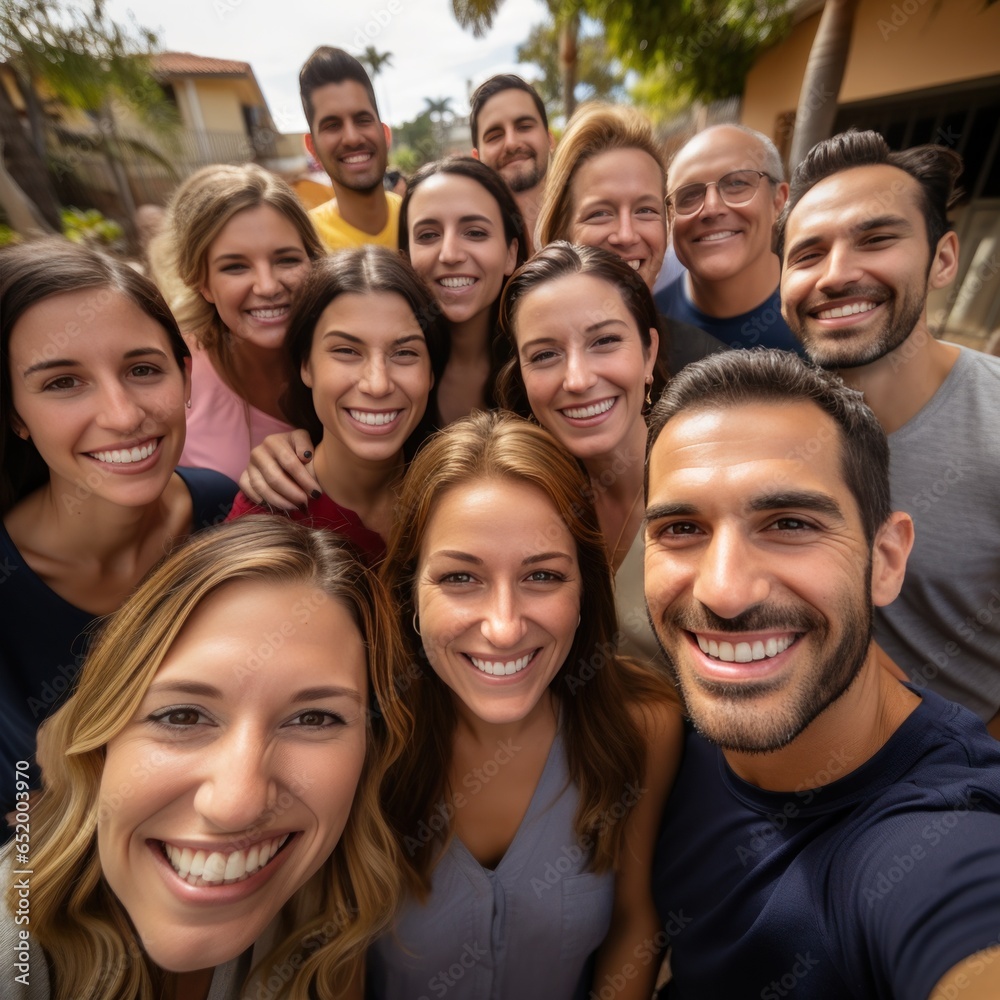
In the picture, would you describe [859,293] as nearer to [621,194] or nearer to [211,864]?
[621,194]

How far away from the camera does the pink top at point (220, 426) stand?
351 centimetres

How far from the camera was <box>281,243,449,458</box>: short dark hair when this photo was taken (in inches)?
109

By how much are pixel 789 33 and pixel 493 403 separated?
10.1 meters

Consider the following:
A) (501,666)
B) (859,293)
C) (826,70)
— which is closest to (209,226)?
(501,666)

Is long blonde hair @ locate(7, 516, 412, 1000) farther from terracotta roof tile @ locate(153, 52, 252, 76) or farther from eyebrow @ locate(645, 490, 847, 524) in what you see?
terracotta roof tile @ locate(153, 52, 252, 76)

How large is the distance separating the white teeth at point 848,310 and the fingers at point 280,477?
2.49 metres

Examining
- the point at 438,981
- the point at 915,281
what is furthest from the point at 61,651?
the point at 915,281

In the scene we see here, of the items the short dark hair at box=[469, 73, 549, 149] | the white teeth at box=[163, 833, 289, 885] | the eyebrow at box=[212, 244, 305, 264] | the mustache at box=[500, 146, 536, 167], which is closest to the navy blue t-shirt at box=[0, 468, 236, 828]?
the white teeth at box=[163, 833, 289, 885]

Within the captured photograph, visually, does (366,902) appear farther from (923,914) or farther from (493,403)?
(493,403)

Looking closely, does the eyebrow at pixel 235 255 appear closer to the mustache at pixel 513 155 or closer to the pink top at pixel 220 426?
the pink top at pixel 220 426

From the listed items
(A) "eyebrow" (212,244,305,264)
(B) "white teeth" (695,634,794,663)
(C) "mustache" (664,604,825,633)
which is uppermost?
(A) "eyebrow" (212,244,305,264)

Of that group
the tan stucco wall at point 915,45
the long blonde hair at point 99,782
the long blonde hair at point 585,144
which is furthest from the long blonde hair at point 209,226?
the tan stucco wall at point 915,45

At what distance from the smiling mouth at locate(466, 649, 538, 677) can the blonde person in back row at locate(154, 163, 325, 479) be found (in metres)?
2.25

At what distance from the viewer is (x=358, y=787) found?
182 cm
